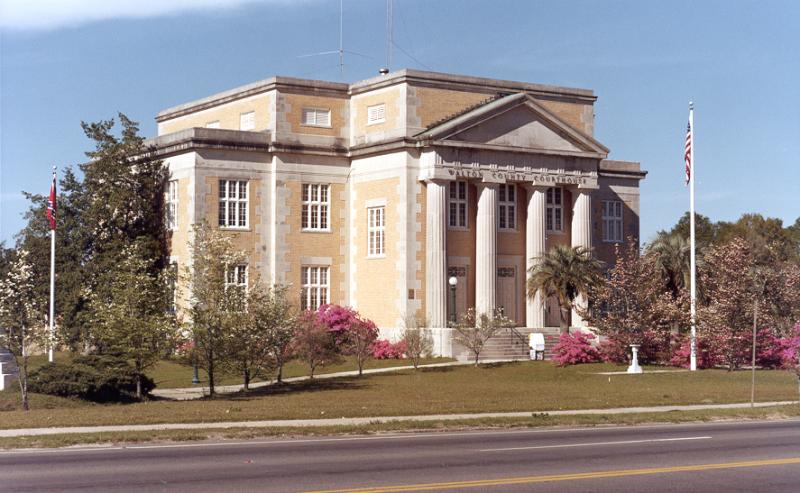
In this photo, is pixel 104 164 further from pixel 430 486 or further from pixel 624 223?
pixel 430 486

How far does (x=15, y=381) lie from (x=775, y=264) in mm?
31697

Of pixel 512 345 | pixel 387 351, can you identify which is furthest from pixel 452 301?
pixel 387 351

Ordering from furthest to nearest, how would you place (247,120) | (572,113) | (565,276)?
(572,113) → (247,120) → (565,276)

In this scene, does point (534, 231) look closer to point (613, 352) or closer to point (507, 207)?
point (507, 207)

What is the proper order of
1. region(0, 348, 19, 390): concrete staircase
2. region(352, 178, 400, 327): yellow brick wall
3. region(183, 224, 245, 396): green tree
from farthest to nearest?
1. region(352, 178, 400, 327): yellow brick wall
2. region(183, 224, 245, 396): green tree
3. region(0, 348, 19, 390): concrete staircase

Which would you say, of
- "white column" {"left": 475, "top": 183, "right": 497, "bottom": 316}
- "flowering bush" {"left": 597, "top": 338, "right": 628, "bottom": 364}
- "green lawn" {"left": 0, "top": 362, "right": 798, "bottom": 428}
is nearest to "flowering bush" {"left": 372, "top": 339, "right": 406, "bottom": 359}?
"white column" {"left": 475, "top": 183, "right": 497, "bottom": 316}

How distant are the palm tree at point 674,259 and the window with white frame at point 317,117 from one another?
1654 cm

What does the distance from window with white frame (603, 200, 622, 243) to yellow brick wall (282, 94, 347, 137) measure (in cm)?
1604

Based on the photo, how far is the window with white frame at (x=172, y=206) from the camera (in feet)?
174

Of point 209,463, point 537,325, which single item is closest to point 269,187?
point 537,325

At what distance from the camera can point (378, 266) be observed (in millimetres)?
53438

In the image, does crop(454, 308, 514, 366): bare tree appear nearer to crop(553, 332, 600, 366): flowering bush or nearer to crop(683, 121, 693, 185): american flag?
crop(553, 332, 600, 366): flowering bush

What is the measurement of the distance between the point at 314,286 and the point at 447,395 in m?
21.8

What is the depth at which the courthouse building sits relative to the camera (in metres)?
51.5
